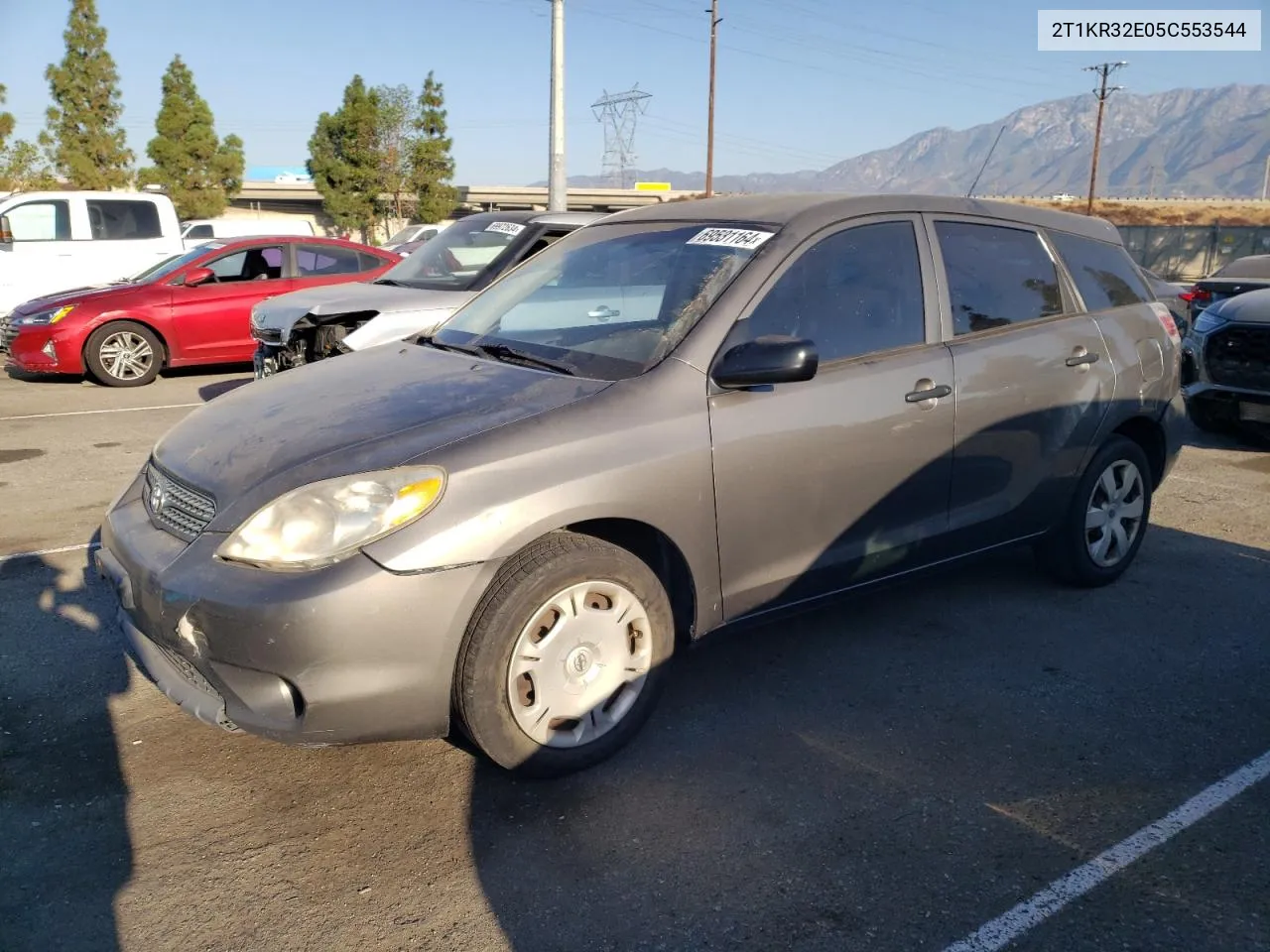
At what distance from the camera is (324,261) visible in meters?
12.0

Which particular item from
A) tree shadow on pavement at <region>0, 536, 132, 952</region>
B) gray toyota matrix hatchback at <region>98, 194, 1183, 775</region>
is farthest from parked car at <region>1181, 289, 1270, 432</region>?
tree shadow on pavement at <region>0, 536, 132, 952</region>

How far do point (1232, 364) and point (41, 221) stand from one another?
13887mm

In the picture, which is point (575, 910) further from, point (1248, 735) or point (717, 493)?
point (1248, 735)

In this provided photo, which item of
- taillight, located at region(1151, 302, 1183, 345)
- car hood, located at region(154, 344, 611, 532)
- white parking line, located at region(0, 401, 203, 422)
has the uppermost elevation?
taillight, located at region(1151, 302, 1183, 345)

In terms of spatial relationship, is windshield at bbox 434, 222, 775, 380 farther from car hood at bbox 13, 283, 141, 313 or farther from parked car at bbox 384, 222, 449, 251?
parked car at bbox 384, 222, 449, 251

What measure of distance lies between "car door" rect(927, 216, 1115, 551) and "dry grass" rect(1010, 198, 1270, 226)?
61819 millimetres

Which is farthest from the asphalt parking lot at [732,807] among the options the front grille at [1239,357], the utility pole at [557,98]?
the utility pole at [557,98]

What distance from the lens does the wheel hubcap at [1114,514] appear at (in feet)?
15.7

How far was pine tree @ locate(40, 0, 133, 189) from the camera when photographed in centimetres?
3369

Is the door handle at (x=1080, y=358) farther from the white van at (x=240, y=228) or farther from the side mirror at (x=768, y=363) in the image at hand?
the white van at (x=240, y=228)

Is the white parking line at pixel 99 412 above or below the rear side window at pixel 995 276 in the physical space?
below

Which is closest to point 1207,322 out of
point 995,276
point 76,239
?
point 995,276

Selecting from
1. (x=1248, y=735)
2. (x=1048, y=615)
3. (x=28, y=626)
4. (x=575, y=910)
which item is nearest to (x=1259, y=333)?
(x=1048, y=615)

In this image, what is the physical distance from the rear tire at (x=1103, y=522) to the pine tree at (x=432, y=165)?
4141 centimetres
